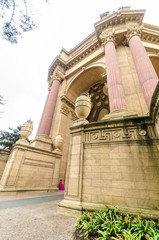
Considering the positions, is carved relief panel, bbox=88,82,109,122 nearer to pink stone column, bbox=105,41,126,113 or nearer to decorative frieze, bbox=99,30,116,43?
decorative frieze, bbox=99,30,116,43

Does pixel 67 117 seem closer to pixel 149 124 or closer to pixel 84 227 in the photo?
pixel 149 124

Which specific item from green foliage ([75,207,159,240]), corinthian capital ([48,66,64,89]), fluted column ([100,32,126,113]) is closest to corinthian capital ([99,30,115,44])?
fluted column ([100,32,126,113])

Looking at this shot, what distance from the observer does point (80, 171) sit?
150 inches

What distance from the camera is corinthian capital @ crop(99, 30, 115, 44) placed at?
32.6 feet

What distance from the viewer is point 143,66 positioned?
304 inches

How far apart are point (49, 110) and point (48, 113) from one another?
384 millimetres

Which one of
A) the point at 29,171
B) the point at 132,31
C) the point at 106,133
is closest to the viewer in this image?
the point at 106,133

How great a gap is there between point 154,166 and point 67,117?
11.0 m

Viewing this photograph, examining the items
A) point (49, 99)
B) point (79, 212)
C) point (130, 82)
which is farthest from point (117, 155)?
point (49, 99)

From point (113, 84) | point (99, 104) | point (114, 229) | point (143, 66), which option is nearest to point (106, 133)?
point (114, 229)

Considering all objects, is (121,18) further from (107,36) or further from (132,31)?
(107,36)

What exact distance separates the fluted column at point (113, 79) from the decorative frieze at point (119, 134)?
2.57 meters

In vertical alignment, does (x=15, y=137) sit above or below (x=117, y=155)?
above

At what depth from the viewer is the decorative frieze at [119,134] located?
12.2 feet
